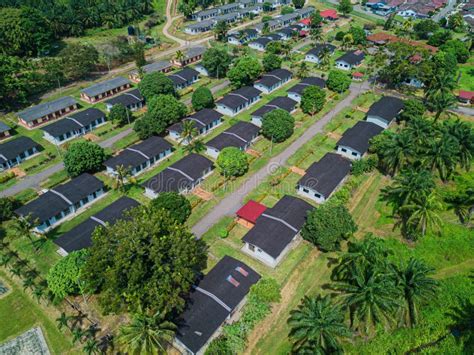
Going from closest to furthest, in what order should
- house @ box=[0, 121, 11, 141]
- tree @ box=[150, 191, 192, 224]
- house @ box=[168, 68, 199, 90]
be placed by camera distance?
tree @ box=[150, 191, 192, 224]
house @ box=[0, 121, 11, 141]
house @ box=[168, 68, 199, 90]

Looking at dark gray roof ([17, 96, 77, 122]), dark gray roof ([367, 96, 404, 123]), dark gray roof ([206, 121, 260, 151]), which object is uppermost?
dark gray roof ([367, 96, 404, 123])

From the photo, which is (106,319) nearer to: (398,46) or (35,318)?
(35,318)

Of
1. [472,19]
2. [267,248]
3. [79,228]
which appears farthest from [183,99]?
[472,19]

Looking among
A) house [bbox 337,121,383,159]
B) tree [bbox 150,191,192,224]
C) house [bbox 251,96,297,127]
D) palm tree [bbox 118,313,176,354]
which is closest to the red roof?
tree [bbox 150,191,192,224]

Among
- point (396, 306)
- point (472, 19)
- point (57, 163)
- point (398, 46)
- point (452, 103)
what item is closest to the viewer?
point (396, 306)

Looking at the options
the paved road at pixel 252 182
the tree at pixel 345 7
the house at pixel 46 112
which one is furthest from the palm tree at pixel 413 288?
the tree at pixel 345 7

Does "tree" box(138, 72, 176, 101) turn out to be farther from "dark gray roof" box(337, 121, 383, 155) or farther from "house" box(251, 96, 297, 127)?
"dark gray roof" box(337, 121, 383, 155)

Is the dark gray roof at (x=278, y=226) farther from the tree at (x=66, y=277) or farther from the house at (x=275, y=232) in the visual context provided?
the tree at (x=66, y=277)

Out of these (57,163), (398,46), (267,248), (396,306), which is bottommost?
(57,163)
